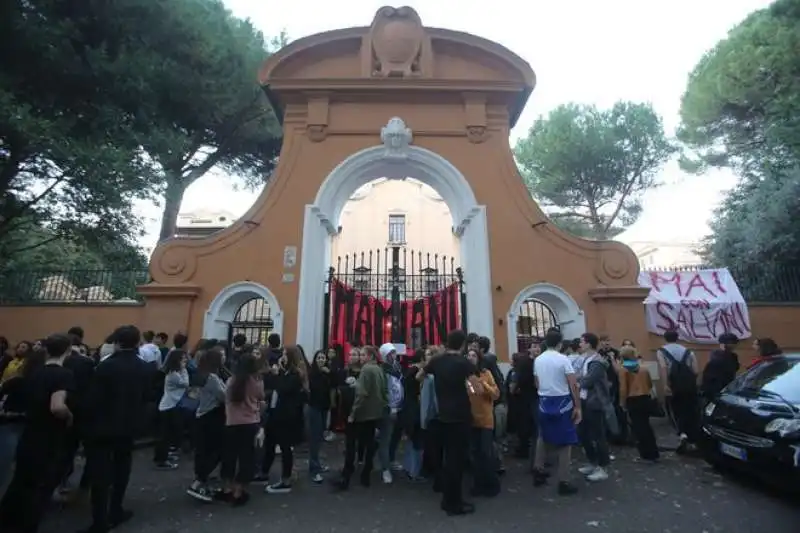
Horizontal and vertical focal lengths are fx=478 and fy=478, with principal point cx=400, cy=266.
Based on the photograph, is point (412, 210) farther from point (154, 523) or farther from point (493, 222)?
point (154, 523)

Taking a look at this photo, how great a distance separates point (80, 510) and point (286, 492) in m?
2.08

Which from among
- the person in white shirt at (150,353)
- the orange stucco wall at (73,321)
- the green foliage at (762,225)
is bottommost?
the person in white shirt at (150,353)

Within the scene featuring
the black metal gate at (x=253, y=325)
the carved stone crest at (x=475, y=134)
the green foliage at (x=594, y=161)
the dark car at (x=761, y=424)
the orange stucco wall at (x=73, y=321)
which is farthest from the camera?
the green foliage at (x=594, y=161)

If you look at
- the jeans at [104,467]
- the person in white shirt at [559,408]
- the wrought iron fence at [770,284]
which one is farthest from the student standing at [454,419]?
the wrought iron fence at [770,284]

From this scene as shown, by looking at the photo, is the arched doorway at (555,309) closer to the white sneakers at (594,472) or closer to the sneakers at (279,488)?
the white sneakers at (594,472)

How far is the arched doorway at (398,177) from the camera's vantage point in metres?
10.1

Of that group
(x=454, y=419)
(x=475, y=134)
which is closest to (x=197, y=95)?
(x=475, y=134)

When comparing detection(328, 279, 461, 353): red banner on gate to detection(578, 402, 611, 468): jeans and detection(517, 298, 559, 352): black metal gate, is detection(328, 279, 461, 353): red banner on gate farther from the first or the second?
detection(578, 402, 611, 468): jeans

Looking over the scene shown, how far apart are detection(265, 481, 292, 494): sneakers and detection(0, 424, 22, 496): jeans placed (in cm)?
245

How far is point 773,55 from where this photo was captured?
14.3m

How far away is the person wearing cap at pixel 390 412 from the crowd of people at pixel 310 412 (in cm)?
2

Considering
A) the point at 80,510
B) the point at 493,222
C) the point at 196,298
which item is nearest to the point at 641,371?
the point at 493,222

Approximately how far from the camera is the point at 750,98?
52.2ft

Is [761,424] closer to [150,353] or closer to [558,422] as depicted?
[558,422]
